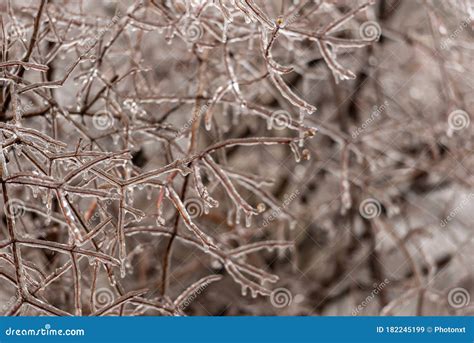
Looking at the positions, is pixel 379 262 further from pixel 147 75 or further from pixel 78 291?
pixel 78 291
